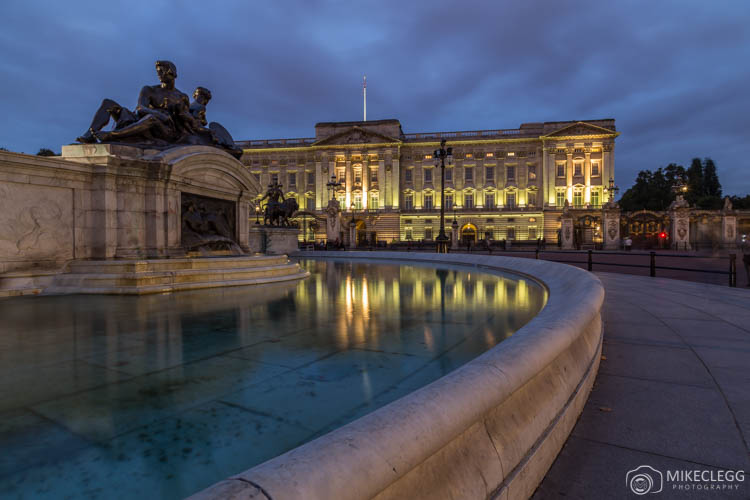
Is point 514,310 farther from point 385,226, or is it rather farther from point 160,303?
point 385,226

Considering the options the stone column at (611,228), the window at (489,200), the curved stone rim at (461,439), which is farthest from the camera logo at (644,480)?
the window at (489,200)

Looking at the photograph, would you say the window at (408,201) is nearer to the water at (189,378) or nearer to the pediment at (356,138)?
the pediment at (356,138)

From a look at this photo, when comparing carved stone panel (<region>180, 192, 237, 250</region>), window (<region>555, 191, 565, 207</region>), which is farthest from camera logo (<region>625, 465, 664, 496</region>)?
window (<region>555, 191, 565, 207</region>)

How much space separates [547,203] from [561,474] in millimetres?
62096

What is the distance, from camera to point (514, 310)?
5273 millimetres

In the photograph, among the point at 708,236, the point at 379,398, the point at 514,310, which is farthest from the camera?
the point at 708,236

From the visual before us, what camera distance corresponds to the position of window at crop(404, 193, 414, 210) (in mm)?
62406

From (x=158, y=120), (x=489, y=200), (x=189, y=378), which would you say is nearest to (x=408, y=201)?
(x=489, y=200)

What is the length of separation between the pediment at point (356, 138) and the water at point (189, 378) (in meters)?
57.7

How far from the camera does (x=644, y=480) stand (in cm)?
180

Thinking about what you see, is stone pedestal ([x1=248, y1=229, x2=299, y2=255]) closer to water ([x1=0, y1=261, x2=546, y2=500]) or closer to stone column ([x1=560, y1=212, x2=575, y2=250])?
water ([x1=0, y1=261, x2=546, y2=500])

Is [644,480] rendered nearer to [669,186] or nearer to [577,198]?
[577,198]

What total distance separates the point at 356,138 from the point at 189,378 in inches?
2403

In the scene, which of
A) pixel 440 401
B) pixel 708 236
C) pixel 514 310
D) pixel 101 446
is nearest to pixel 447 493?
pixel 440 401
